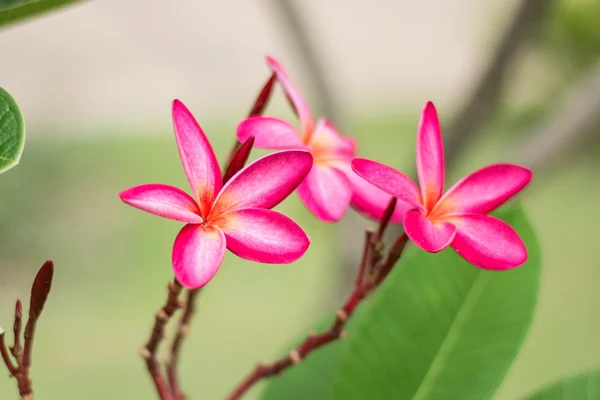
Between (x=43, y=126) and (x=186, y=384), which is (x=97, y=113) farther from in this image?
(x=186, y=384)

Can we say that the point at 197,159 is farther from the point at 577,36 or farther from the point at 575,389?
the point at 577,36

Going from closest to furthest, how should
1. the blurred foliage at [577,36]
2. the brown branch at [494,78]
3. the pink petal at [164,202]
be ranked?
the pink petal at [164,202], the brown branch at [494,78], the blurred foliage at [577,36]

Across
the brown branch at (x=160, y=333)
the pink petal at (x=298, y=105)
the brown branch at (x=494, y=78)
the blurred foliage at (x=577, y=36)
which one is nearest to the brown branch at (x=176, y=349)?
the brown branch at (x=160, y=333)

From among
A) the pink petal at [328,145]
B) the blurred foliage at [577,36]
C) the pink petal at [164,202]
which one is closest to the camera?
the pink petal at [164,202]

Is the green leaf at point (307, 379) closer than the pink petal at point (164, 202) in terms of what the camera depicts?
No

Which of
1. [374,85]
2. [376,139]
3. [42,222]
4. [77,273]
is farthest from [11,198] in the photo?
[374,85]

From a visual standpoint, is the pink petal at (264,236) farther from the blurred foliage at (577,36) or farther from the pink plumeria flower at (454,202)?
the blurred foliage at (577,36)

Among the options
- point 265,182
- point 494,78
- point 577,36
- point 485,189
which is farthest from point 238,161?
point 577,36
